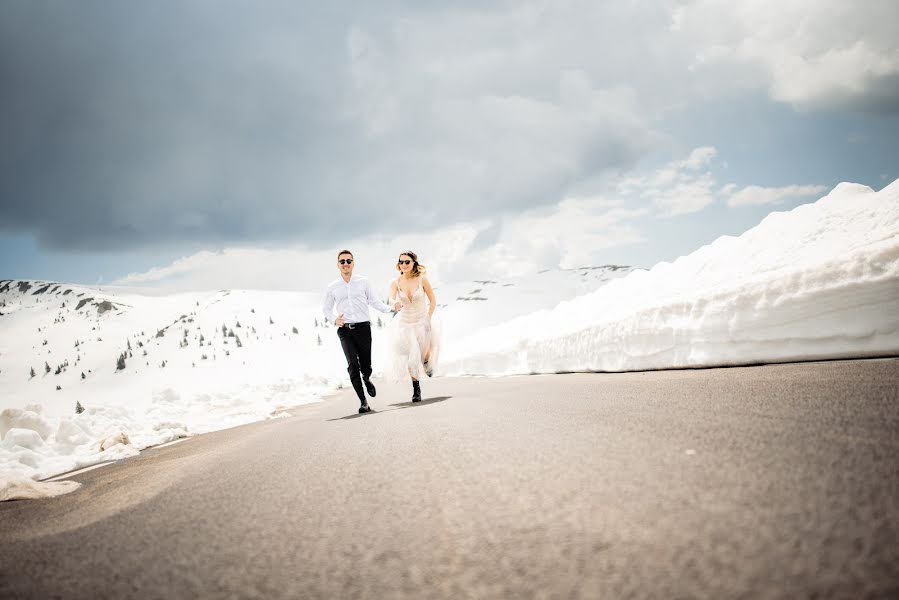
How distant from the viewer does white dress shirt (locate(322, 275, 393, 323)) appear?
245 inches

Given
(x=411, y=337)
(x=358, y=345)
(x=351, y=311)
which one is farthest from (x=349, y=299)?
(x=411, y=337)

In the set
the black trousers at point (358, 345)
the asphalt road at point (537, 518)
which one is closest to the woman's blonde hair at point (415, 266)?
the black trousers at point (358, 345)

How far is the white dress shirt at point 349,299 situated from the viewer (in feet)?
20.5

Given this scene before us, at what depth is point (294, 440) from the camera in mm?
3414

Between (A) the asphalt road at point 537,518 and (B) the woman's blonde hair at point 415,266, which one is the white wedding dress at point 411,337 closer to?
(B) the woman's blonde hair at point 415,266

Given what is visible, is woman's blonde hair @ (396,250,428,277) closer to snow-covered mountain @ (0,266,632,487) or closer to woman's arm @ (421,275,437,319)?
woman's arm @ (421,275,437,319)

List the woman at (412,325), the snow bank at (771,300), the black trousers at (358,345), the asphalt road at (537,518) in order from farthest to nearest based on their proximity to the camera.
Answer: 1. the woman at (412,325)
2. the black trousers at (358,345)
3. the snow bank at (771,300)
4. the asphalt road at (537,518)

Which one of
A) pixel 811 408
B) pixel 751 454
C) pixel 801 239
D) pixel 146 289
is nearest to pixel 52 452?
pixel 751 454

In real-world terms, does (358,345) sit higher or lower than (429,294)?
lower

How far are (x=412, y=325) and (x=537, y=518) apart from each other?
595 centimetres

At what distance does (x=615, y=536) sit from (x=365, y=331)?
5.52 metres

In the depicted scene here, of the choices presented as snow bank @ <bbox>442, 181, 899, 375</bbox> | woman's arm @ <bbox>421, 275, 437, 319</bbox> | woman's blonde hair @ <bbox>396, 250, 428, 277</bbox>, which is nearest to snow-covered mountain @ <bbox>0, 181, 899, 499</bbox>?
snow bank @ <bbox>442, 181, 899, 375</bbox>

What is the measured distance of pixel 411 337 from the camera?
6934mm

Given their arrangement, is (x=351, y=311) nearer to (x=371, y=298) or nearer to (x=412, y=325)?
(x=371, y=298)
